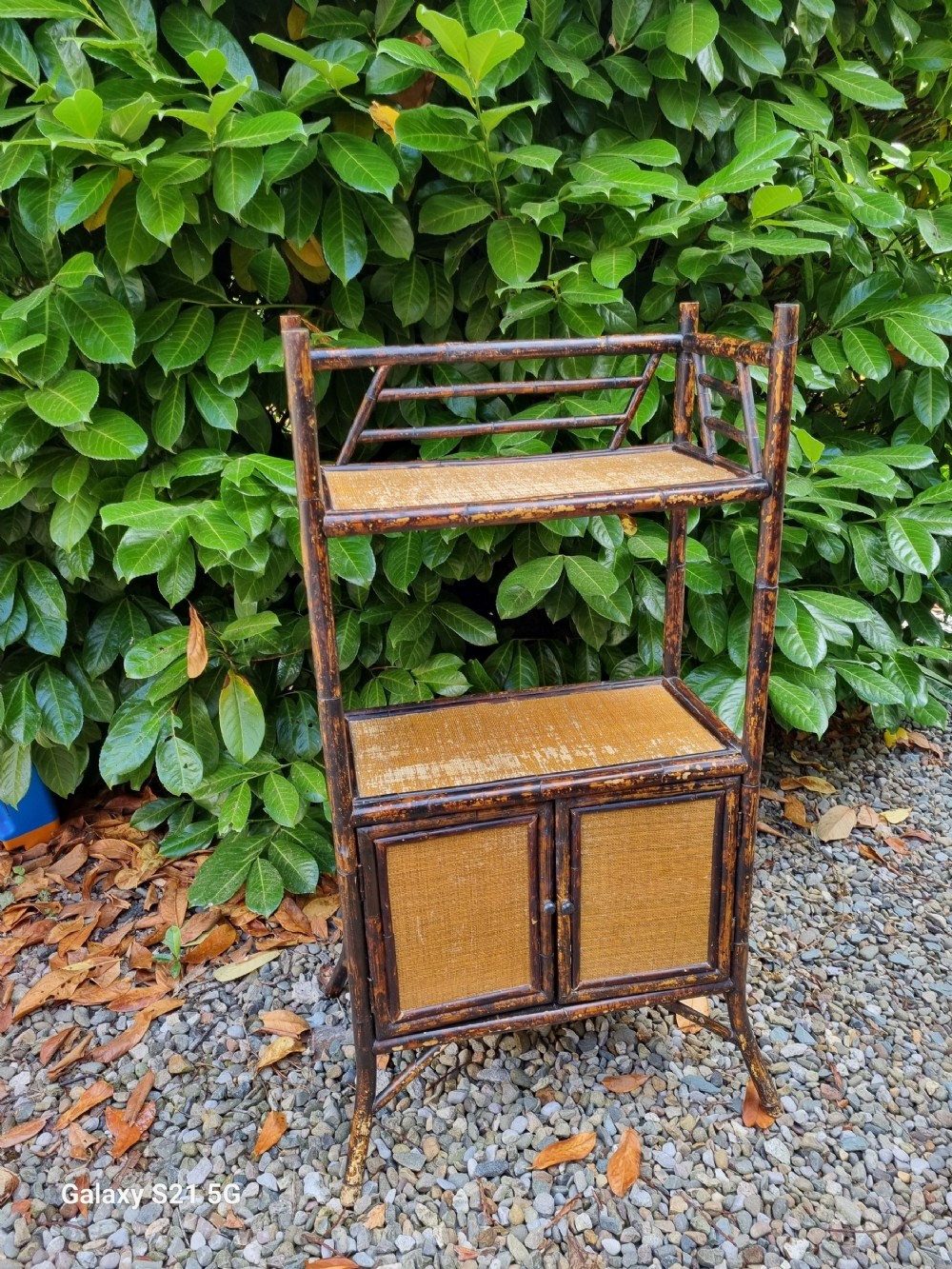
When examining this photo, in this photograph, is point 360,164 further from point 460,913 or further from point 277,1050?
point 277,1050

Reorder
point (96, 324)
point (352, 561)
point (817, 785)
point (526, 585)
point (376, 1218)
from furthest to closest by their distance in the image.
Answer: point (817, 785), point (526, 585), point (352, 561), point (96, 324), point (376, 1218)

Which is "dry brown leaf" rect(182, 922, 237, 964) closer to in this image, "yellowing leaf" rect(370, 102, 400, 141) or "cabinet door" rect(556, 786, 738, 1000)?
"cabinet door" rect(556, 786, 738, 1000)

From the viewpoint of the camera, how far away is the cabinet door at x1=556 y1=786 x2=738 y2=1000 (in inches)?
55.5

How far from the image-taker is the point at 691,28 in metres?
1.60

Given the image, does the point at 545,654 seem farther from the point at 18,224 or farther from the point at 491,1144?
the point at 18,224

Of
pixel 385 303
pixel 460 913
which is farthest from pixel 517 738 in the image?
pixel 385 303

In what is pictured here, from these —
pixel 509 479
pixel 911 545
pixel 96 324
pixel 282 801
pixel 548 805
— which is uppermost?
pixel 96 324

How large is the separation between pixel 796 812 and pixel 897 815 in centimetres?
27

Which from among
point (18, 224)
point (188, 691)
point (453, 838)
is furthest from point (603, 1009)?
point (18, 224)

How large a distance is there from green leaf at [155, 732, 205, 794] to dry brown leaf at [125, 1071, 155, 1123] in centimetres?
55

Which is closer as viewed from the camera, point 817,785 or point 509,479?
point 509,479

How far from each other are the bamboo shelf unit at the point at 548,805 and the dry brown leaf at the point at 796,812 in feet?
2.96

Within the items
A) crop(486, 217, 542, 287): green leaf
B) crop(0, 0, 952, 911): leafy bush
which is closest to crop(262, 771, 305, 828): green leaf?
crop(0, 0, 952, 911): leafy bush

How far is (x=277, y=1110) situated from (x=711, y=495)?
1.31 metres
